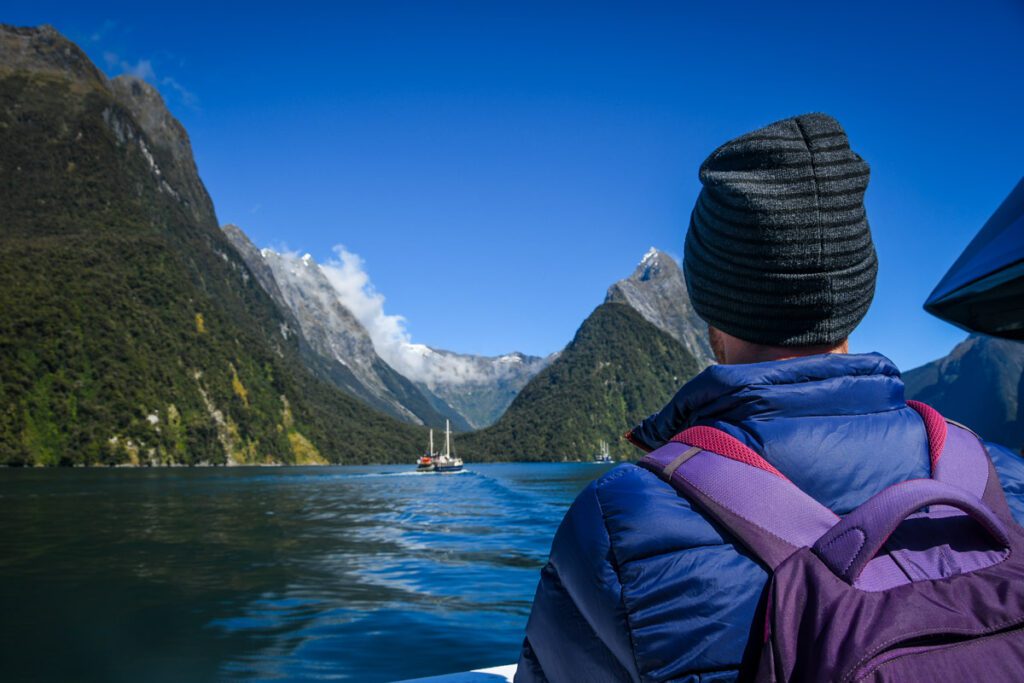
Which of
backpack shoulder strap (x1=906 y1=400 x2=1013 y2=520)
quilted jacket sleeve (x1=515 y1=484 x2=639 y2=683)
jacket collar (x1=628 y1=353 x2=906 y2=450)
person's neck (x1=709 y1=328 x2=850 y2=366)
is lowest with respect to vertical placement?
quilted jacket sleeve (x1=515 y1=484 x2=639 y2=683)

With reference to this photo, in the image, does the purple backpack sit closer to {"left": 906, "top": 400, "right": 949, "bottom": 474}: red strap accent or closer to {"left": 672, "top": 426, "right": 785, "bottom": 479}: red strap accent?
{"left": 672, "top": 426, "right": 785, "bottom": 479}: red strap accent

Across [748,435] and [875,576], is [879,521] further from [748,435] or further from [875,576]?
[748,435]

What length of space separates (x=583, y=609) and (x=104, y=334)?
468 feet

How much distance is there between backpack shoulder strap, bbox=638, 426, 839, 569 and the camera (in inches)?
46.0

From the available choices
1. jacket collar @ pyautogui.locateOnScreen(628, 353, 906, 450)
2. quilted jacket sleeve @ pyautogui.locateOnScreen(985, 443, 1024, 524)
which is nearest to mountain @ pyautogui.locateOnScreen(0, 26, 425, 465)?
jacket collar @ pyautogui.locateOnScreen(628, 353, 906, 450)

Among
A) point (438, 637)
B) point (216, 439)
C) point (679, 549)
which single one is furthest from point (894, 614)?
point (216, 439)

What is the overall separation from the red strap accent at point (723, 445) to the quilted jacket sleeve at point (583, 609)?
216mm

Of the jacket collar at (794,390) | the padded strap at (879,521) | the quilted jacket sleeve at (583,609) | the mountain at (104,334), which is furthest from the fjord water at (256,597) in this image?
the mountain at (104,334)

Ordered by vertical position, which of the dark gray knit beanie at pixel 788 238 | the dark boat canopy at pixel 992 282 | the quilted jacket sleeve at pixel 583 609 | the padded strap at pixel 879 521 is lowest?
the quilted jacket sleeve at pixel 583 609

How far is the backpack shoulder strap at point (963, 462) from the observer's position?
1345 mm

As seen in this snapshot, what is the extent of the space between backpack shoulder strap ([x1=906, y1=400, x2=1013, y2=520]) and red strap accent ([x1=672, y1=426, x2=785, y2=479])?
1.19 feet

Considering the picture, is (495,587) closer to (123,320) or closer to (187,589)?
(187,589)

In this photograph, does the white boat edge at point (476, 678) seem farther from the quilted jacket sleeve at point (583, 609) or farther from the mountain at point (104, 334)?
the mountain at point (104, 334)

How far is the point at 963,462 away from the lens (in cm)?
139
